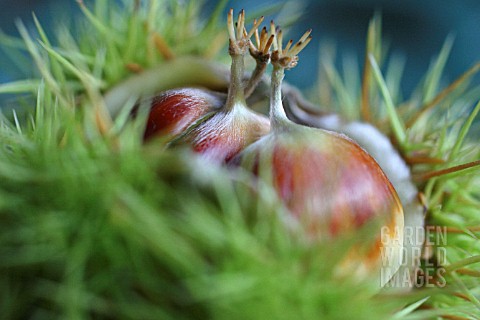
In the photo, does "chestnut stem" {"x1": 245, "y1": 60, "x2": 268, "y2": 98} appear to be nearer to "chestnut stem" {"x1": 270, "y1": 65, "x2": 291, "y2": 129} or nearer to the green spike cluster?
"chestnut stem" {"x1": 270, "y1": 65, "x2": 291, "y2": 129}

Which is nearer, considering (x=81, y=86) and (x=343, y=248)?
(x=343, y=248)

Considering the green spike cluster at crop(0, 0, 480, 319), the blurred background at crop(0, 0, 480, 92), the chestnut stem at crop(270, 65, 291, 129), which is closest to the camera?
the green spike cluster at crop(0, 0, 480, 319)

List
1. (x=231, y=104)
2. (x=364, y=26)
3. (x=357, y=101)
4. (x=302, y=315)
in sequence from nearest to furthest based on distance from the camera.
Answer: (x=302, y=315)
(x=231, y=104)
(x=357, y=101)
(x=364, y=26)

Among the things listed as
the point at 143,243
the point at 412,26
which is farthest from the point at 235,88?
the point at 412,26

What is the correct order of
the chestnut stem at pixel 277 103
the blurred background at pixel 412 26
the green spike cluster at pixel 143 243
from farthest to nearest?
the blurred background at pixel 412 26
the chestnut stem at pixel 277 103
the green spike cluster at pixel 143 243

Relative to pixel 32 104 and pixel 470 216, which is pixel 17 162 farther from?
pixel 470 216

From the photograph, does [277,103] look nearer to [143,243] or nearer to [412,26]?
[143,243]

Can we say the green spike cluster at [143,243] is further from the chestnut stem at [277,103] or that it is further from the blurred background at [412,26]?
the blurred background at [412,26]

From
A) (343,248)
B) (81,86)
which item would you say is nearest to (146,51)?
(81,86)

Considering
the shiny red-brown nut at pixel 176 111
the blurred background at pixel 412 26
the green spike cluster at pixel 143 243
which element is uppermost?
the blurred background at pixel 412 26

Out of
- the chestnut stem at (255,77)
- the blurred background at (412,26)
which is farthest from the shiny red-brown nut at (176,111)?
the blurred background at (412,26)

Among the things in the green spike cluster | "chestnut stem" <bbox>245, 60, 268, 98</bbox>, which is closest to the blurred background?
"chestnut stem" <bbox>245, 60, 268, 98</bbox>
